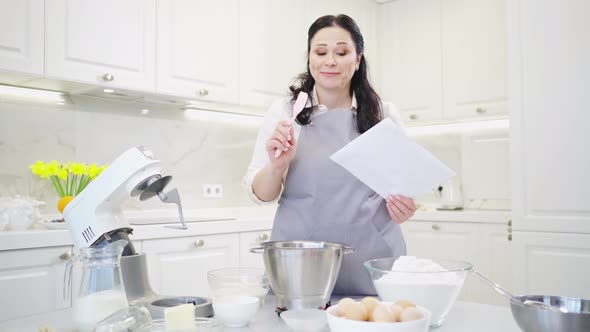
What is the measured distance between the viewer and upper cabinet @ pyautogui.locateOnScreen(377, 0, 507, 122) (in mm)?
3277

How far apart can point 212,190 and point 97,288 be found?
7.35 ft

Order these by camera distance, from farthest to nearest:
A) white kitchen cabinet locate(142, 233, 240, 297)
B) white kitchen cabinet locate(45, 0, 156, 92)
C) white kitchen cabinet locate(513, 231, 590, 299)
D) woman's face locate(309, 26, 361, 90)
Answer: white kitchen cabinet locate(513, 231, 590, 299) < white kitchen cabinet locate(142, 233, 240, 297) < white kitchen cabinet locate(45, 0, 156, 92) < woman's face locate(309, 26, 361, 90)

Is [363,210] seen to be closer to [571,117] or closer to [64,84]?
[64,84]

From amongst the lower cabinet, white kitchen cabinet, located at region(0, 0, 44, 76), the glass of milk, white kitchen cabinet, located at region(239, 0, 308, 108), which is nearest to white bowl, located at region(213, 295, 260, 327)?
the glass of milk

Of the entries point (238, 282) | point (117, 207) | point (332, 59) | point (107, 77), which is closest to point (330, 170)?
point (332, 59)

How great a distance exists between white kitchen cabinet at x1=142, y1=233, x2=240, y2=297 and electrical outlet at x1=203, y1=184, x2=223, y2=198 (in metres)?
0.54

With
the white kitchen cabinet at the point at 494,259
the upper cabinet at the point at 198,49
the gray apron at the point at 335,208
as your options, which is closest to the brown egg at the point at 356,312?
the gray apron at the point at 335,208

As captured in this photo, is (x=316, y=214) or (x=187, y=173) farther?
(x=187, y=173)

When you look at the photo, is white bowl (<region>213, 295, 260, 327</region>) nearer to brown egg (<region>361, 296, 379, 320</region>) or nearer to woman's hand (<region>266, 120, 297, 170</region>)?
brown egg (<region>361, 296, 379, 320</region>)

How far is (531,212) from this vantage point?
2.59 meters

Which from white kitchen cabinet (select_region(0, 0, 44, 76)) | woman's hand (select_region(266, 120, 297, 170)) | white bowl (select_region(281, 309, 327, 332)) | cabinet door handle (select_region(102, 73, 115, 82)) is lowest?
white bowl (select_region(281, 309, 327, 332))

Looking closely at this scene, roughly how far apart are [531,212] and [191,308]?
7.46ft

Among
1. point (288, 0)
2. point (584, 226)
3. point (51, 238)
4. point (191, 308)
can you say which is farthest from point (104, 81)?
point (584, 226)

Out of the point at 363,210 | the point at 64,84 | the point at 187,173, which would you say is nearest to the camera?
the point at 363,210
